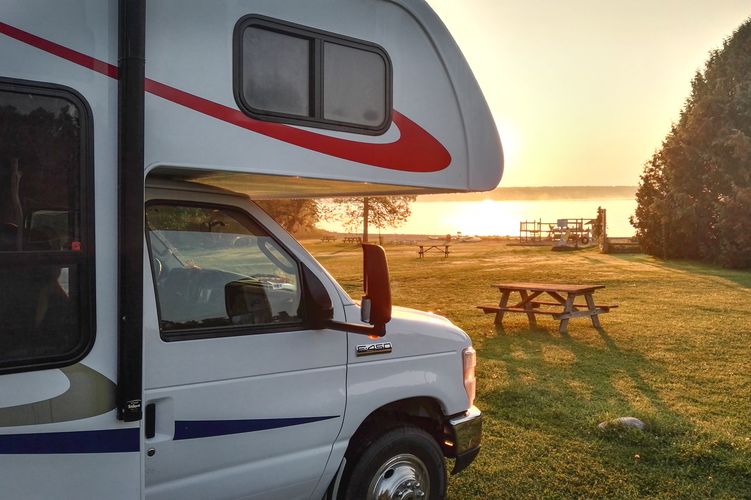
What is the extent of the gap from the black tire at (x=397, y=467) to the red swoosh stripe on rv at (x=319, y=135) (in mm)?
1554

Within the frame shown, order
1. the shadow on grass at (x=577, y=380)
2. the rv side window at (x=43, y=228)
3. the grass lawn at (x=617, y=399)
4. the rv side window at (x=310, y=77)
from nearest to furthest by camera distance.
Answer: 1. the rv side window at (x=43, y=228)
2. the rv side window at (x=310, y=77)
3. the grass lawn at (x=617, y=399)
4. the shadow on grass at (x=577, y=380)

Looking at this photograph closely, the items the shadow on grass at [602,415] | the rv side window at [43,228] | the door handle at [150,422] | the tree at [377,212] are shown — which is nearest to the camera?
the rv side window at [43,228]

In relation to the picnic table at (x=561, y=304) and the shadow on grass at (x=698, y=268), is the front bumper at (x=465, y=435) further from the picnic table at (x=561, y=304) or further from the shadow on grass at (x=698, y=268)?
the shadow on grass at (x=698, y=268)

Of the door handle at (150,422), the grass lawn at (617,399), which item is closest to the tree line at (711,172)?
the grass lawn at (617,399)

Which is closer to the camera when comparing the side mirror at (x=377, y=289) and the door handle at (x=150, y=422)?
the door handle at (x=150, y=422)

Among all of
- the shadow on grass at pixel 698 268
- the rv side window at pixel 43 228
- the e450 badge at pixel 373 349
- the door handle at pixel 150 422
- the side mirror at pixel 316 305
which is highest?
the rv side window at pixel 43 228

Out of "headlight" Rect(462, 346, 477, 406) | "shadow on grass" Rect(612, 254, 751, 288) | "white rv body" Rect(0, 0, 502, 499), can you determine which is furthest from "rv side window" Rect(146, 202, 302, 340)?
"shadow on grass" Rect(612, 254, 751, 288)

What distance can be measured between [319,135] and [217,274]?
0.82 meters

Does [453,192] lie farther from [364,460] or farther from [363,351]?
[364,460]

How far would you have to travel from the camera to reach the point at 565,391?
25.6ft

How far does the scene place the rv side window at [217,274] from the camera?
3090mm

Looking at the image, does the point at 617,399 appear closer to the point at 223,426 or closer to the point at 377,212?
the point at 223,426

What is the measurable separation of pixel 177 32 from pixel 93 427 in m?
1.60

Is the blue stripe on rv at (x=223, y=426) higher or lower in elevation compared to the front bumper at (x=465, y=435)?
higher
